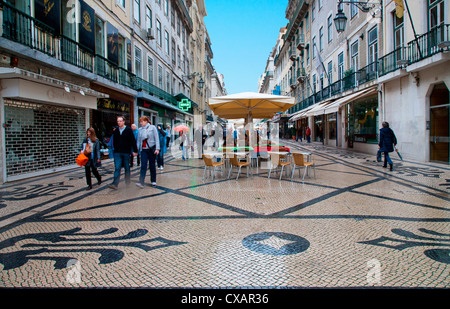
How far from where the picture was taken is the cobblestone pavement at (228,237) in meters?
2.66

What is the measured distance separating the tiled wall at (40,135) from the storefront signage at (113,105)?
4.56ft

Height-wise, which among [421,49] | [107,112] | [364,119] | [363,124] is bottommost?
[363,124]

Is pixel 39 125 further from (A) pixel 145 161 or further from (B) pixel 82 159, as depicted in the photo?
(A) pixel 145 161

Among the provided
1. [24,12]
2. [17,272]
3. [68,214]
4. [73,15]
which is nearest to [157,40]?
[73,15]

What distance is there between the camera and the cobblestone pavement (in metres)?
2.66

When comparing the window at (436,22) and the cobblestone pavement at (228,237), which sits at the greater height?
the window at (436,22)

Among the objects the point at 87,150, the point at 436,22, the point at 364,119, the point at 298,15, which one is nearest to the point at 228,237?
the point at 87,150

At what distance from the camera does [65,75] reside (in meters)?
10.4

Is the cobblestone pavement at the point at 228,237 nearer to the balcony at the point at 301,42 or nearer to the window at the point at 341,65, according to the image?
the window at the point at 341,65

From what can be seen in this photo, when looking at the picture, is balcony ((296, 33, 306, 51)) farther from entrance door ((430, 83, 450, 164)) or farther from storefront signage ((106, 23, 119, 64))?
storefront signage ((106, 23, 119, 64))

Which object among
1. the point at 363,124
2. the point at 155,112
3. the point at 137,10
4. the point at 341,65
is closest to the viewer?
the point at 137,10

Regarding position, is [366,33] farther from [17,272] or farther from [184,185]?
[17,272]

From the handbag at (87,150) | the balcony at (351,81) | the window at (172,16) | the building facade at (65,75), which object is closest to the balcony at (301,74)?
the balcony at (351,81)

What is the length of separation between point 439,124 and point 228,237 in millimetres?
11251
